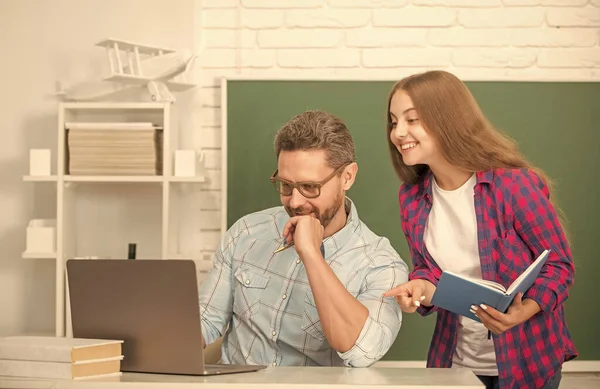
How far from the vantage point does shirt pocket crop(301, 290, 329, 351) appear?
206 cm

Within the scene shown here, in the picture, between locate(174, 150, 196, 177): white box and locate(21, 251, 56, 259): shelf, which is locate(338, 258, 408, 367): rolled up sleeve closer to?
locate(174, 150, 196, 177): white box

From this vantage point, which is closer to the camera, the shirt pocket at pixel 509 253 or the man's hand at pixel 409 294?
the man's hand at pixel 409 294

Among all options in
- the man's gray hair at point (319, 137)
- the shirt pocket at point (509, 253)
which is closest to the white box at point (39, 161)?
the man's gray hair at point (319, 137)

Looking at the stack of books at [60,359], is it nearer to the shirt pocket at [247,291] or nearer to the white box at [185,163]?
the shirt pocket at [247,291]

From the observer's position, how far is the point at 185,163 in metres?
2.99

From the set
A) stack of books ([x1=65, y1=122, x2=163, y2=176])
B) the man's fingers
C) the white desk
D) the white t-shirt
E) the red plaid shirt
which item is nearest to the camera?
the white desk

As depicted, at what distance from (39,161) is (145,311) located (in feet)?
5.08

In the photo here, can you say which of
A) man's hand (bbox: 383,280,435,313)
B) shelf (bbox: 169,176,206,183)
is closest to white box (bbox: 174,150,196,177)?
shelf (bbox: 169,176,206,183)

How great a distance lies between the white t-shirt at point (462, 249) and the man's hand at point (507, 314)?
0.63 feet

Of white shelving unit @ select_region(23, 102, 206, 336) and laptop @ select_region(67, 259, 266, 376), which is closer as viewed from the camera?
laptop @ select_region(67, 259, 266, 376)

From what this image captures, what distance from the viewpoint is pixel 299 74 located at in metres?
3.20

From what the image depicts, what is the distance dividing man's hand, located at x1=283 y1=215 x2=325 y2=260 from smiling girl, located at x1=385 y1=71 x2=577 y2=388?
242 mm

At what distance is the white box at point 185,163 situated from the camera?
2984 mm

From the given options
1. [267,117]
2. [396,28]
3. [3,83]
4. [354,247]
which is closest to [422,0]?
[396,28]
